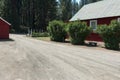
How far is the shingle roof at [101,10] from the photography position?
3021 centimetres

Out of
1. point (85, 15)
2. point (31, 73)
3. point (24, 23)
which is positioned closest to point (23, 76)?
point (31, 73)

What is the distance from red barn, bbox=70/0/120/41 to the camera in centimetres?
2992

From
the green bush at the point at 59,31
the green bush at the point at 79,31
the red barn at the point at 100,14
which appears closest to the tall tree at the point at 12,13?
the red barn at the point at 100,14

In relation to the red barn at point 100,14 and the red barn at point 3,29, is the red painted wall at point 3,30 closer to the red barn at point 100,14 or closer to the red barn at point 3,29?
the red barn at point 3,29

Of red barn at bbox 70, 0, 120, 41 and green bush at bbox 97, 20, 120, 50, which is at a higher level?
red barn at bbox 70, 0, 120, 41

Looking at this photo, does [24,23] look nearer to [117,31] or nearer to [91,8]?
[91,8]

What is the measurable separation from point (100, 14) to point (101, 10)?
1.22 meters

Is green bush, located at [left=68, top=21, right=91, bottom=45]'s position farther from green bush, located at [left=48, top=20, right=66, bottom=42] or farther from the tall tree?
the tall tree

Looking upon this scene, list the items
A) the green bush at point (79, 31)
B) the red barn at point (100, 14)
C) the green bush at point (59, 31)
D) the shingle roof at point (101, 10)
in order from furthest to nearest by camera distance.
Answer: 1. the green bush at point (59, 31)
2. the shingle roof at point (101, 10)
3. the red barn at point (100, 14)
4. the green bush at point (79, 31)

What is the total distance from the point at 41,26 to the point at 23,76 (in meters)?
55.2

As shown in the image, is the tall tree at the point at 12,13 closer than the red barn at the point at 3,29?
No

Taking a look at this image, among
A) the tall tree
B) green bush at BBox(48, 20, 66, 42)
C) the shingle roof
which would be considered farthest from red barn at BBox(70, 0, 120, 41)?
the tall tree

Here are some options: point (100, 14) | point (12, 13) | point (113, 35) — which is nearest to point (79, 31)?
point (113, 35)

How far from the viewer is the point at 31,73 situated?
Answer: 10914mm
